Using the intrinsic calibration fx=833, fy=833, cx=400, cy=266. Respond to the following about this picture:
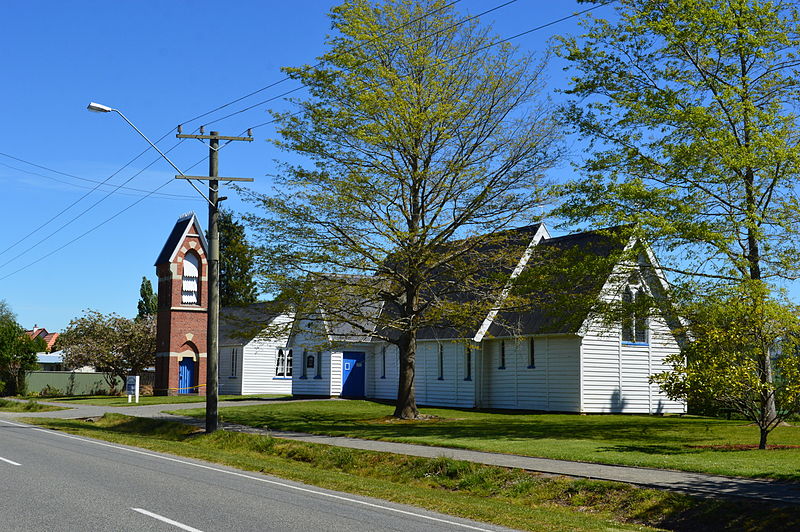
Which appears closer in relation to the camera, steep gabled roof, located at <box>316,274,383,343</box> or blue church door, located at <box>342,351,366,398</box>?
steep gabled roof, located at <box>316,274,383,343</box>

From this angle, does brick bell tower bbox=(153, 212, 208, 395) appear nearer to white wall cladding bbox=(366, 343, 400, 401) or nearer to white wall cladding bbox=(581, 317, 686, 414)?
white wall cladding bbox=(366, 343, 400, 401)

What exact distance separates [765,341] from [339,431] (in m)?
12.0

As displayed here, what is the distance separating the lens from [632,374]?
32.2m

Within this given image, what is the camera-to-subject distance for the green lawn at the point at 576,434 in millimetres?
15828

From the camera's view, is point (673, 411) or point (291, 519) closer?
point (291, 519)

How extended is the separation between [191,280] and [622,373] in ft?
93.8

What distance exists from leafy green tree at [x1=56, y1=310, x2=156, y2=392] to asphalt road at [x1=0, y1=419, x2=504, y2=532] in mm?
36930

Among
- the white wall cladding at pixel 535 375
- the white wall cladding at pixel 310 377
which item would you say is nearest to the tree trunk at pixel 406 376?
the white wall cladding at pixel 535 375

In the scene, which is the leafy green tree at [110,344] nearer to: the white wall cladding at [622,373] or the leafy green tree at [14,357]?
the leafy green tree at [14,357]

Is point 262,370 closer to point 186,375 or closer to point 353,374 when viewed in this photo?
point 186,375

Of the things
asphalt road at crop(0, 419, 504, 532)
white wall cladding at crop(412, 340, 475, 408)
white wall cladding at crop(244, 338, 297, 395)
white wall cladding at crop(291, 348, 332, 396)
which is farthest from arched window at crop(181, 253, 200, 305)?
asphalt road at crop(0, 419, 504, 532)

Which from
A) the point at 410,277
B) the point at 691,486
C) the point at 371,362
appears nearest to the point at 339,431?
the point at 410,277

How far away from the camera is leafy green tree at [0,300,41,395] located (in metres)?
55.4

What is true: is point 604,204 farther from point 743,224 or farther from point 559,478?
point 559,478
